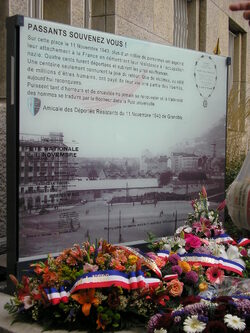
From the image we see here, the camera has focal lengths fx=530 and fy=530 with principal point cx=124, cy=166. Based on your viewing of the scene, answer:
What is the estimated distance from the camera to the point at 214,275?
4113 mm

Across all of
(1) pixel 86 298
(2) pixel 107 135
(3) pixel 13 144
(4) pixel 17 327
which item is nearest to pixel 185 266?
(1) pixel 86 298

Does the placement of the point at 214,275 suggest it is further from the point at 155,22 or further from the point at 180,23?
the point at 180,23

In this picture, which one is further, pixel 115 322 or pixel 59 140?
pixel 59 140

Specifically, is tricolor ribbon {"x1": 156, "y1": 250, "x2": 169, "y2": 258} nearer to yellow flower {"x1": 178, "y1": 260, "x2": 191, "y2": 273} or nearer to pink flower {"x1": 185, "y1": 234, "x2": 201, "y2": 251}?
pink flower {"x1": 185, "y1": 234, "x2": 201, "y2": 251}

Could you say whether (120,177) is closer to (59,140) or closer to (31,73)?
(59,140)

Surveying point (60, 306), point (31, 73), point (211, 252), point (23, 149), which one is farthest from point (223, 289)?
point (31, 73)

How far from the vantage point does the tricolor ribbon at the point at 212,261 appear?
4.30 m

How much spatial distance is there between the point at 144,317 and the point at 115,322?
22 cm

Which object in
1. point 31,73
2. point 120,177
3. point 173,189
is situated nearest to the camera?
point 31,73

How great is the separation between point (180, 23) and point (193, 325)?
8.37 metres

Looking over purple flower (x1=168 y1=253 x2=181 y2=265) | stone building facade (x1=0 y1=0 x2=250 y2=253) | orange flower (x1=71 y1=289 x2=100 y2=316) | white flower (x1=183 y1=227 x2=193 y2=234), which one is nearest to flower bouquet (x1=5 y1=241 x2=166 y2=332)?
orange flower (x1=71 y1=289 x2=100 y2=316)

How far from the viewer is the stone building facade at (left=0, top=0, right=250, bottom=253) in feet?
20.1

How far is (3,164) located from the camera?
5980 mm

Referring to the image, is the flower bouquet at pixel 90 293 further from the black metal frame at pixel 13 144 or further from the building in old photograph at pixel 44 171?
the building in old photograph at pixel 44 171
